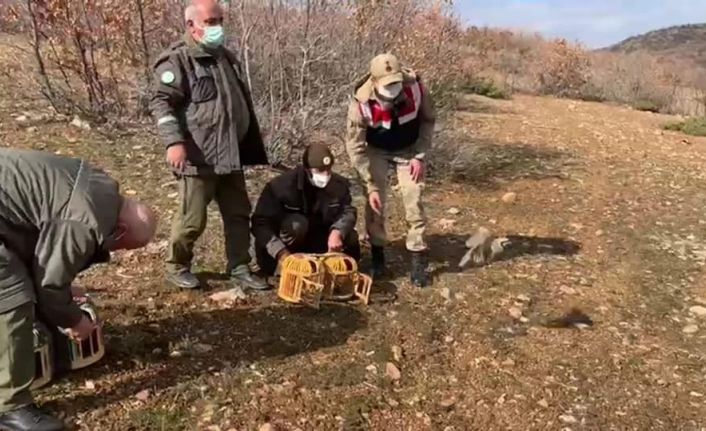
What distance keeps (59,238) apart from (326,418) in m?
1.52

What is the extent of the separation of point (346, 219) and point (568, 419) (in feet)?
6.38

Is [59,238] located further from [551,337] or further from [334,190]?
[551,337]

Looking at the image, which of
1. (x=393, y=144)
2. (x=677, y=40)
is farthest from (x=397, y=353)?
(x=677, y=40)

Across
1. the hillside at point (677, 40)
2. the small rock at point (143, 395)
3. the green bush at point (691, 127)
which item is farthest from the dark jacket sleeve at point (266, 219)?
the hillside at point (677, 40)

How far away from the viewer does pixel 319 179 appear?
17.1 ft

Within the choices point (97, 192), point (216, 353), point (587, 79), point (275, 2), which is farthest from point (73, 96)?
point (587, 79)

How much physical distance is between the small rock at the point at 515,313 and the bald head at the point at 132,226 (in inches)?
103

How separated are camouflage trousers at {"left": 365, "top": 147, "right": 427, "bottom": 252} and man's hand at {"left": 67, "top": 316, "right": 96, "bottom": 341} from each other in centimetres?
234

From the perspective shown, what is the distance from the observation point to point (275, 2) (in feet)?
26.6

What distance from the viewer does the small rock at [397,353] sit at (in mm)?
4531

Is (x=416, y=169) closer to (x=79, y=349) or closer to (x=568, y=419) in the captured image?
(x=568, y=419)

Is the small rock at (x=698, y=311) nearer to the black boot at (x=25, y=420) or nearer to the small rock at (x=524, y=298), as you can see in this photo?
the small rock at (x=524, y=298)

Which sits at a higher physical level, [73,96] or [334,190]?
[73,96]

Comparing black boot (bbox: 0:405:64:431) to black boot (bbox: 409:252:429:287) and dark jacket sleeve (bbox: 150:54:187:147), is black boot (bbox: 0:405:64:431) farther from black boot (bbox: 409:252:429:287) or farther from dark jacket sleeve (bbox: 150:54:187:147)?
black boot (bbox: 409:252:429:287)
